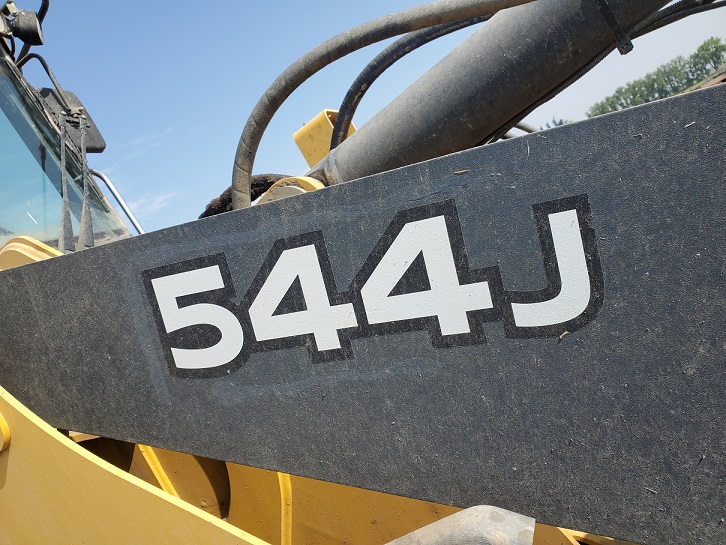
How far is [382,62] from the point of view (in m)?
2.37

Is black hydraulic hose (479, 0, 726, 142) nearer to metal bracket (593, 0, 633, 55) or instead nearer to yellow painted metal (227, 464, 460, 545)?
metal bracket (593, 0, 633, 55)

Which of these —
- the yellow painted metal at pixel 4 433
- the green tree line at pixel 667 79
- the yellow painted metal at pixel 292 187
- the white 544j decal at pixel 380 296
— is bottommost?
the yellow painted metal at pixel 4 433

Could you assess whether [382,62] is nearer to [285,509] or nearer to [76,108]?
[285,509]

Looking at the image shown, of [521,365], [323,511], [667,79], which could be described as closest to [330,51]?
[521,365]

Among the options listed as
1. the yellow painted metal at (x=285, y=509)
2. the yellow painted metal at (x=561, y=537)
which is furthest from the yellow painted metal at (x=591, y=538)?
the yellow painted metal at (x=285, y=509)

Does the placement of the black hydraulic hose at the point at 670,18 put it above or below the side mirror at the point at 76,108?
below

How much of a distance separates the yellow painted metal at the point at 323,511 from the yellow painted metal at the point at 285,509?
1cm

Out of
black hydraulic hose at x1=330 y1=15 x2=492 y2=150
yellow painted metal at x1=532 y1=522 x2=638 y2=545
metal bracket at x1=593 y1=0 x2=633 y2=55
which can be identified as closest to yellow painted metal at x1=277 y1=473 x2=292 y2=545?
yellow painted metal at x1=532 y1=522 x2=638 y2=545

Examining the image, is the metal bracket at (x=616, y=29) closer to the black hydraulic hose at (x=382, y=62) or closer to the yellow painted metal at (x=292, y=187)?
the black hydraulic hose at (x=382, y=62)

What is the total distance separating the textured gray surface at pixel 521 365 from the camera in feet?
3.46

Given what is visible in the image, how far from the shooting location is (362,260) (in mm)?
1295

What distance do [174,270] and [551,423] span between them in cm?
82

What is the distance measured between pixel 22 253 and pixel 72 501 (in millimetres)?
825

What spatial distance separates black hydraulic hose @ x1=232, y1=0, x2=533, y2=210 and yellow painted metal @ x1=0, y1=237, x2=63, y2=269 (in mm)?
618
